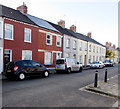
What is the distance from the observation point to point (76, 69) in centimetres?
1559

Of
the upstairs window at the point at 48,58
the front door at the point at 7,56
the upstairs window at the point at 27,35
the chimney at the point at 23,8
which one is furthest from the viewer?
the chimney at the point at 23,8

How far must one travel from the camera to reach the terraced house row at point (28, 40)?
→ 12.9 m

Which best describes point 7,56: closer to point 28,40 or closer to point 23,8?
point 28,40

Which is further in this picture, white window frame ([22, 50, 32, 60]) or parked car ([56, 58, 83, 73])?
white window frame ([22, 50, 32, 60])

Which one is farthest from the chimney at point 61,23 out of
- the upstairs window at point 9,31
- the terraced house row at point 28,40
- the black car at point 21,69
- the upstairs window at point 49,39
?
the black car at point 21,69

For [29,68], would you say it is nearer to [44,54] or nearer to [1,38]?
[1,38]

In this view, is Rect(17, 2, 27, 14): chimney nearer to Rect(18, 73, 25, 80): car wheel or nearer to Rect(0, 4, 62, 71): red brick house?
Rect(0, 4, 62, 71): red brick house

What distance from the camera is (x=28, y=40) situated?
1541 centimetres

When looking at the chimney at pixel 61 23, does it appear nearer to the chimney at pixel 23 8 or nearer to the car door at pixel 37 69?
the chimney at pixel 23 8

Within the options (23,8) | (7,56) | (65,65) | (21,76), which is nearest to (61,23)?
(23,8)

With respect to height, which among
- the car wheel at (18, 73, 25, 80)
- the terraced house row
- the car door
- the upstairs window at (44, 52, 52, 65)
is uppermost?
the terraced house row

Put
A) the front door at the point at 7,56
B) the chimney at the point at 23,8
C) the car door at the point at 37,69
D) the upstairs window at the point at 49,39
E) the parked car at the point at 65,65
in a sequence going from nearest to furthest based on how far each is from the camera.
A: 1. the car door at the point at 37,69
2. the front door at the point at 7,56
3. the parked car at the point at 65,65
4. the chimney at the point at 23,8
5. the upstairs window at the point at 49,39

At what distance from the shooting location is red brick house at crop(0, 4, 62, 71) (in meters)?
13.1

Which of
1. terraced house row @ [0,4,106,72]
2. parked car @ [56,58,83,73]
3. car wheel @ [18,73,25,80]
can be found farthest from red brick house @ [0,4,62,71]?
car wheel @ [18,73,25,80]
